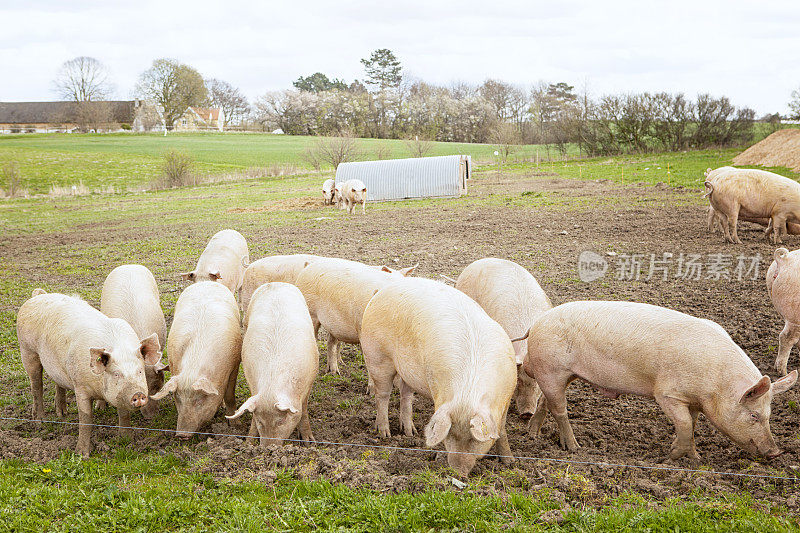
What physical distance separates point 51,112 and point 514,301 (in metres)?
88.6

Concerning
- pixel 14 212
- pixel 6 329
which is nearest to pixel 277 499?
pixel 6 329

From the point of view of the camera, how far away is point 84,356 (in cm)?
530

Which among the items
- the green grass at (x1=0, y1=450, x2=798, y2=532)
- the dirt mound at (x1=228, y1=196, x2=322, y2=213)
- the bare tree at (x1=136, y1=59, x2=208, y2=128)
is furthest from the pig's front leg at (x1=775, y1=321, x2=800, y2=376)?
the bare tree at (x1=136, y1=59, x2=208, y2=128)

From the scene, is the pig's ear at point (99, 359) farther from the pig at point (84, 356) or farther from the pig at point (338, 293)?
the pig at point (338, 293)

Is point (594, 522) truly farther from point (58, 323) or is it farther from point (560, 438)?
point (58, 323)

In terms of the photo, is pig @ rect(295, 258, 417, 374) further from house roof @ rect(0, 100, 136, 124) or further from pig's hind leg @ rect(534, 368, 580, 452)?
house roof @ rect(0, 100, 136, 124)

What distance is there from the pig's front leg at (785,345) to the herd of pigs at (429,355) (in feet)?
0.04

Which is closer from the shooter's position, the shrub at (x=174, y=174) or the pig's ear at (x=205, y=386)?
the pig's ear at (x=205, y=386)

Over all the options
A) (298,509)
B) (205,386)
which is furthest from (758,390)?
(205,386)

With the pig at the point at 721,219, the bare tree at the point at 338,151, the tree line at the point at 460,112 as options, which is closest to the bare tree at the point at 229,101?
the tree line at the point at 460,112

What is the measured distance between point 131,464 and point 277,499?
137 centimetres

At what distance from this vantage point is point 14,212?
2400cm

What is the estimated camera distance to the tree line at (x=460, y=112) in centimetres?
3738

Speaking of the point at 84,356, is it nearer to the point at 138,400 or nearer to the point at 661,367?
the point at 138,400
